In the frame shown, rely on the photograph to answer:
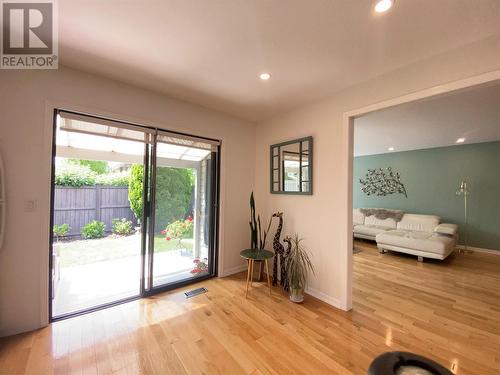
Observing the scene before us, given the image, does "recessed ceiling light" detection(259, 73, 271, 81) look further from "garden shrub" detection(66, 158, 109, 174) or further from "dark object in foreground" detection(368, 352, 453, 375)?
"garden shrub" detection(66, 158, 109, 174)

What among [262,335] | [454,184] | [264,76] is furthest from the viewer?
[454,184]

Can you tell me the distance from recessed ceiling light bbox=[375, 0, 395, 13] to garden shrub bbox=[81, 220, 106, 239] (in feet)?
13.9

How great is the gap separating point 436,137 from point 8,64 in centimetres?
639

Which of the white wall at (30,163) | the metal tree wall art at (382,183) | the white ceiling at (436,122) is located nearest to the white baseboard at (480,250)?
the metal tree wall art at (382,183)

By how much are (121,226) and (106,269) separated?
68 cm

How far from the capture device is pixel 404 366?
932 millimetres

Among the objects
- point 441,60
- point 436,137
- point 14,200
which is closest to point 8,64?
point 14,200

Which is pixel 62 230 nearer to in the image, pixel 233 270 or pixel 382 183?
pixel 233 270

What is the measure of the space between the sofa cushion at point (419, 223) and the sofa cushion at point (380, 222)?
0.46ft

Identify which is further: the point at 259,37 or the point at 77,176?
the point at 77,176

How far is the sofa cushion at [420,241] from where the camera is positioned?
3.75 meters

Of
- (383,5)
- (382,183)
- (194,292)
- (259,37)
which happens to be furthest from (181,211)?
(382,183)

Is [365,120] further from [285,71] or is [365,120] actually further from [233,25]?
[233,25]

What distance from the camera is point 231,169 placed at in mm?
3211
